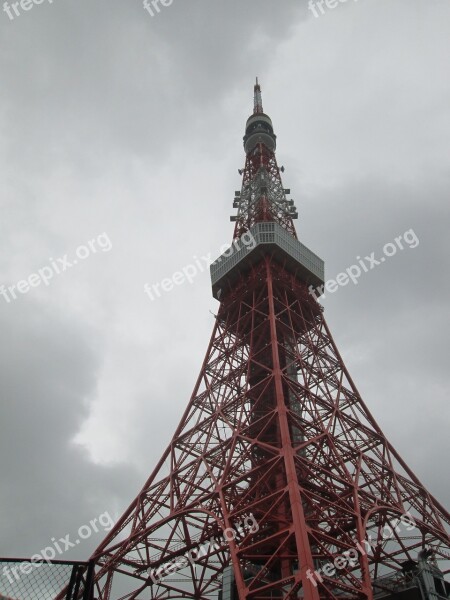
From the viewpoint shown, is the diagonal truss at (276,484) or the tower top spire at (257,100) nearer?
the diagonal truss at (276,484)

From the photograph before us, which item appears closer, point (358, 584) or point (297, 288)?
point (358, 584)

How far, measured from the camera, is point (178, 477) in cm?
2622

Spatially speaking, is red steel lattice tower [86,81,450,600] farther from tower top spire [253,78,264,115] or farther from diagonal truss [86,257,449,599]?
tower top spire [253,78,264,115]

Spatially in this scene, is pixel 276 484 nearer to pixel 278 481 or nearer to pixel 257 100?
pixel 278 481

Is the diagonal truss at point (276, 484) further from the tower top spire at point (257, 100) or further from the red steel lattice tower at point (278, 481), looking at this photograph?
the tower top spire at point (257, 100)

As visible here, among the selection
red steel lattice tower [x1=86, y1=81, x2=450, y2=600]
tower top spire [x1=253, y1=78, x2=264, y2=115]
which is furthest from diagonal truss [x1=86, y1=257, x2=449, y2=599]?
tower top spire [x1=253, y1=78, x2=264, y2=115]

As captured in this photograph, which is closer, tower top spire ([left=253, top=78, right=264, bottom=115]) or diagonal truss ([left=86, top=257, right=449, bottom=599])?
diagonal truss ([left=86, top=257, right=449, bottom=599])

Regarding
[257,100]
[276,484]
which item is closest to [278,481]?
[276,484]

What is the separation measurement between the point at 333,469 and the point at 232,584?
718 cm

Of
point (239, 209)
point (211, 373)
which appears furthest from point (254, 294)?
point (239, 209)

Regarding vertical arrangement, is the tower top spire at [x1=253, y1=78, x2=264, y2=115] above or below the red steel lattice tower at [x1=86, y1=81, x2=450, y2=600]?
above

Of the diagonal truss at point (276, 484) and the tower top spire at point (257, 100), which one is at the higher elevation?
the tower top spire at point (257, 100)

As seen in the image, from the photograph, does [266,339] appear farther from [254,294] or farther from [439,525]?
[439,525]

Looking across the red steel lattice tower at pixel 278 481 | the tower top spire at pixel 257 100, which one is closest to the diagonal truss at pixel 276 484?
the red steel lattice tower at pixel 278 481
